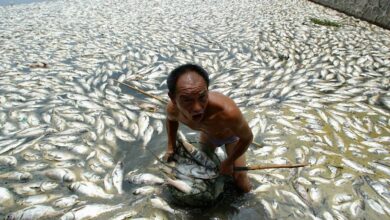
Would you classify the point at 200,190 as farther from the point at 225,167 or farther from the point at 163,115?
the point at 163,115

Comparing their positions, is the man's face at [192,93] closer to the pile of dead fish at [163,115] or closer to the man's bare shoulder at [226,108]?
the man's bare shoulder at [226,108]

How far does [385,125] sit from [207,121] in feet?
10.1

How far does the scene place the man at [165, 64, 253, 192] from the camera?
2.42 metres

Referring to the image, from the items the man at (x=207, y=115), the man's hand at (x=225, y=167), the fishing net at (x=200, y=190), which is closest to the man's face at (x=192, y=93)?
the man at (x=207, y=115)

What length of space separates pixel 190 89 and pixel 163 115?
272 cm

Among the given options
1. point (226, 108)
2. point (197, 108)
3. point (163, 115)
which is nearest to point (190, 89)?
point (197, 108)

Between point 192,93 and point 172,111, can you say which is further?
point 172,111

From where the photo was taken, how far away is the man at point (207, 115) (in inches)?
95.4

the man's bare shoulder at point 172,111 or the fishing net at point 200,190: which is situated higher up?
the man's bare shoulder at point 172,111

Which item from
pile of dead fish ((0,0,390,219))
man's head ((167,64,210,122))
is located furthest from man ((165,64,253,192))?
pile of dead fish ((0,0,390,219))

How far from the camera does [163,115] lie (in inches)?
200

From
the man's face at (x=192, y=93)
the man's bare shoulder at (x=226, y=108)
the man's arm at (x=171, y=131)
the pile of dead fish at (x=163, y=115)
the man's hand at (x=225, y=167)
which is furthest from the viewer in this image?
the pile of dead fish at (x=163, y=115)

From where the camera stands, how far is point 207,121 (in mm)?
2826

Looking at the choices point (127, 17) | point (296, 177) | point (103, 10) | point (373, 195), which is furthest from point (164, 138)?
point (103, 10)
